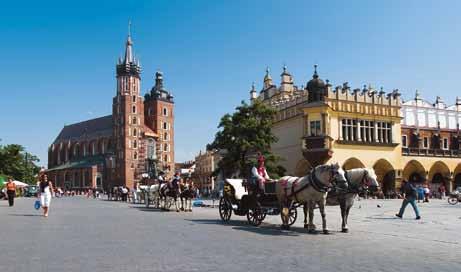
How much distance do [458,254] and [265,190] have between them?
7.16 metres

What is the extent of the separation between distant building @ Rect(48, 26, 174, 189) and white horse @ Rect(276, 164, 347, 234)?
104 metres

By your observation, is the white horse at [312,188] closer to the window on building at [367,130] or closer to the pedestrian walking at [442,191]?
the window on building at [367,130]

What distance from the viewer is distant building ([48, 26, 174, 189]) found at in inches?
4931

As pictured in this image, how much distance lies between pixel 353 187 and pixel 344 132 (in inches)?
1334

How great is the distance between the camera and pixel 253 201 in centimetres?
1636

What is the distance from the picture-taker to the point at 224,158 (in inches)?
1583

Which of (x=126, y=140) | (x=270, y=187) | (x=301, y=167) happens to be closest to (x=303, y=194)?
(x=270, y=187)

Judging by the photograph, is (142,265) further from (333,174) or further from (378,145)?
(378,145)

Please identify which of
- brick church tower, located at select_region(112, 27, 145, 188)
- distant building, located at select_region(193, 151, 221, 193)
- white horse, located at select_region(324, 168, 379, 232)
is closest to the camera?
white horse, located at select_region(324, 168, 379, 232)

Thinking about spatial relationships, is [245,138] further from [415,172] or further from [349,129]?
[415,172]

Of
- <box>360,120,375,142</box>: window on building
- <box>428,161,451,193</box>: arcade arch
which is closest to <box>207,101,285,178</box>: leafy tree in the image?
<box>360,120,375,142</box>: window on building

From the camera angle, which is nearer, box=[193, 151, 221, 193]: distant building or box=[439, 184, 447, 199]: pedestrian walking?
box=[439, 184, 447, 199]: pedestrian walking

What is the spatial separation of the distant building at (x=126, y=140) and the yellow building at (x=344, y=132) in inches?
2848

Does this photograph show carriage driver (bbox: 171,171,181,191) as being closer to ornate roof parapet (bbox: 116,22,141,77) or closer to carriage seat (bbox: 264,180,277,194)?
carriage seat (bbox: 264,180,277,194)
